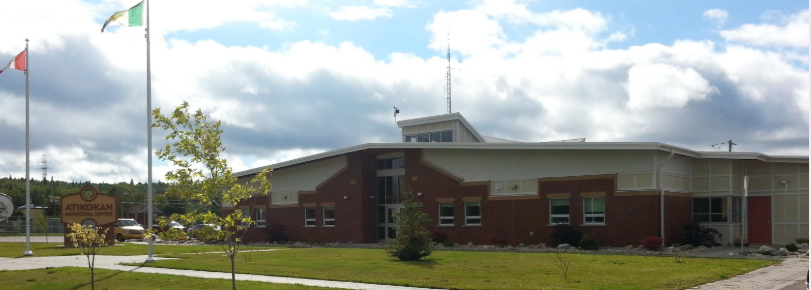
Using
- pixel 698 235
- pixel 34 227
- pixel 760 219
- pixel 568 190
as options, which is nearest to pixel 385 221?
→ pixel 568 190

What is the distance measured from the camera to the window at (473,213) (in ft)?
113

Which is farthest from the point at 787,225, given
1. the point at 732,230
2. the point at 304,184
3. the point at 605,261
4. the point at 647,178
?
the point at 304,184

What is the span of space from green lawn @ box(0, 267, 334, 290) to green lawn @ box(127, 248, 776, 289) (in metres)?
2.01

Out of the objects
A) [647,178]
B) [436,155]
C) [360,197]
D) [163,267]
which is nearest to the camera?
[163,267]

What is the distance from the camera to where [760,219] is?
103 feet

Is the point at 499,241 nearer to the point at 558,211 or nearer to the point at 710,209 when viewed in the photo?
the point at 558,211

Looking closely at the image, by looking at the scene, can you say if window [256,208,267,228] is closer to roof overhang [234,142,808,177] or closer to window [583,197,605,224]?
roof overhang [234,142,808,177]

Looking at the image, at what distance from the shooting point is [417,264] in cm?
2256

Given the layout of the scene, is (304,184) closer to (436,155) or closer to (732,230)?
(436,155)

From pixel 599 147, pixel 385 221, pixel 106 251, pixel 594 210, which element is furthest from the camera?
pixel 385 221

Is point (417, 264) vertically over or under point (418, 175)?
under

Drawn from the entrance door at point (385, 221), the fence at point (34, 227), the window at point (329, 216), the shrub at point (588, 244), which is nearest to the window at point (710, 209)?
the shrub at point (588, 244)

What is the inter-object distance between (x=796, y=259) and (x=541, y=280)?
10839 mm

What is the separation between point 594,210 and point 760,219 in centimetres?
707
